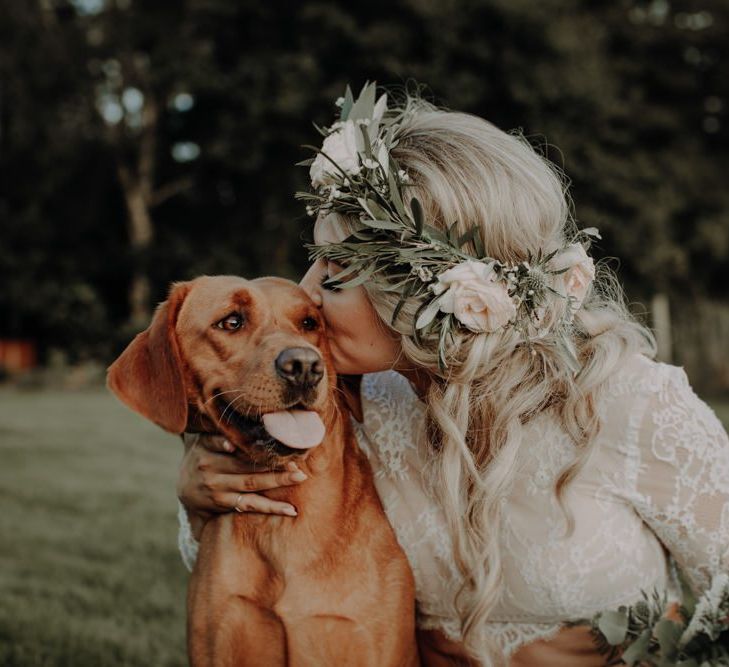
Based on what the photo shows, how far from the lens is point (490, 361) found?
9.96 ft

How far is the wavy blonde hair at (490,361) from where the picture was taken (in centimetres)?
296

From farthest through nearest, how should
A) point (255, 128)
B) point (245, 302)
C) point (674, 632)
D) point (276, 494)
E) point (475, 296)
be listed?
point (255, 128), point (245, 302), point (276, 494), point (475, 296), point (674, 632)

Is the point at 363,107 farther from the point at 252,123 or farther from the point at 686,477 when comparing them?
the point at 252,123

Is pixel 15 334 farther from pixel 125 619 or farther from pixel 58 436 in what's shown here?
pixel 125 619

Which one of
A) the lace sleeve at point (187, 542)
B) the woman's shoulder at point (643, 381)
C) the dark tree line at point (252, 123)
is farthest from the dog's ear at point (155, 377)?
the dark tree line at point (252, 123)

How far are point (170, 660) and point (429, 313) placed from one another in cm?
220

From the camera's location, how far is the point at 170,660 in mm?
4098

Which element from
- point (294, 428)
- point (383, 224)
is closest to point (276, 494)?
point (294, 428)

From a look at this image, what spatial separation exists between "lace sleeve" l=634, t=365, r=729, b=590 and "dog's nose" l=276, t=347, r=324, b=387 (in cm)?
106

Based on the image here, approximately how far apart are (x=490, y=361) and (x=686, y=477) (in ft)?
2.31

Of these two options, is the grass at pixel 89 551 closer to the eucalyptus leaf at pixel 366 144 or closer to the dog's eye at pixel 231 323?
the dog's eye at pixel 231 323

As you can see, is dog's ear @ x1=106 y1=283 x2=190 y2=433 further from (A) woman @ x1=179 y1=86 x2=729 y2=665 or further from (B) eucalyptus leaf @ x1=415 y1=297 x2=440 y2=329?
(B) eucalyptus leaf @ x1=415 y1=297 x2=440 y2=329

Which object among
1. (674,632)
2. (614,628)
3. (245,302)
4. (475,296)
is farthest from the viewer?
(245,302)

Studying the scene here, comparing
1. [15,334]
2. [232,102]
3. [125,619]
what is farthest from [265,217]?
[125,619]
